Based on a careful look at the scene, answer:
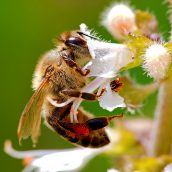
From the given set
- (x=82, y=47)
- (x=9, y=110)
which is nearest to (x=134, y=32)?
(x=82, y=47)

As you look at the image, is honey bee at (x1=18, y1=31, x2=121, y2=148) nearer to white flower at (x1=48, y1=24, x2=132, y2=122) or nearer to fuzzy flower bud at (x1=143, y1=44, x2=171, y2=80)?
white flower at (x1=48, y1=24, x2=132, y2=122)

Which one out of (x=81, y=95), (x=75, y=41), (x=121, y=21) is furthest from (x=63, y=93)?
(x=121, y=21)

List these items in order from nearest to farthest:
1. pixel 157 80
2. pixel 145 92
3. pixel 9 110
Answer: pixel 157 80 < pixel 145 92 < pixel 9 110

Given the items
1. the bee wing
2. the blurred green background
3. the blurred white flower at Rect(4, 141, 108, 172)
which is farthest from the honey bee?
the blurred green background

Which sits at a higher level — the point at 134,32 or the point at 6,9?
the point at 6,9

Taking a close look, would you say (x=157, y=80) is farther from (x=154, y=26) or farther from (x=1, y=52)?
(x=1, y=52)

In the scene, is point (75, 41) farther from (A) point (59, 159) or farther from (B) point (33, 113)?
(A) point (59, 159)
